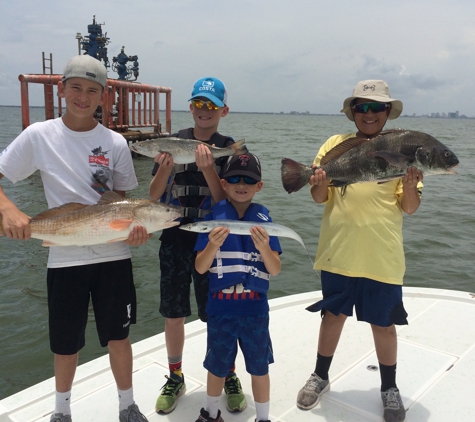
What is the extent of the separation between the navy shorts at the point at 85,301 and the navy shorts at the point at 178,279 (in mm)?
322

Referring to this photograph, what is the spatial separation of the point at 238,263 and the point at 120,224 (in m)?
0.79

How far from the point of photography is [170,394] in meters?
3.28

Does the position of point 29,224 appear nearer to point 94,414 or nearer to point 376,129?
point 94,414

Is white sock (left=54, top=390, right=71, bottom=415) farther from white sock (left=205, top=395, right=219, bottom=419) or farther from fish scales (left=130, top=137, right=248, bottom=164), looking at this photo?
fish scales (left=130, top=137, right=248, bottom=164)

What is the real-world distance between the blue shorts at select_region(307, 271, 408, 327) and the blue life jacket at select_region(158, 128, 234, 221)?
3.61ft

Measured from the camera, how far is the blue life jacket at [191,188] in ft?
10.7

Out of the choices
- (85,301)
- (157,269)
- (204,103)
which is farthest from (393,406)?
(157,269)

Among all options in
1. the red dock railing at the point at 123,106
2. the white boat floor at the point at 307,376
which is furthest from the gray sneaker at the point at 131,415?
the red dock railing at the point at 123,106

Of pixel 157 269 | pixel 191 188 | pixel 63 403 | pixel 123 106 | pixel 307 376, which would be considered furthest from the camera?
pixel 123 106

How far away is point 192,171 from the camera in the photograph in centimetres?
333

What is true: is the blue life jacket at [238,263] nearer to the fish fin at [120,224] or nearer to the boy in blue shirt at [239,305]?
the boy in blue shirt at [239,305]

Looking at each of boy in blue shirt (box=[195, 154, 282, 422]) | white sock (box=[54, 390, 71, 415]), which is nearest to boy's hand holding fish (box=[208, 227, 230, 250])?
boy in blue shirt (box=[195, 154, 282, 422])

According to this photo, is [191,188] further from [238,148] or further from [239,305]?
[239,305]

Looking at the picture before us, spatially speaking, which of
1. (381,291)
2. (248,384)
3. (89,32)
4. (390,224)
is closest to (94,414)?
(248,384)
